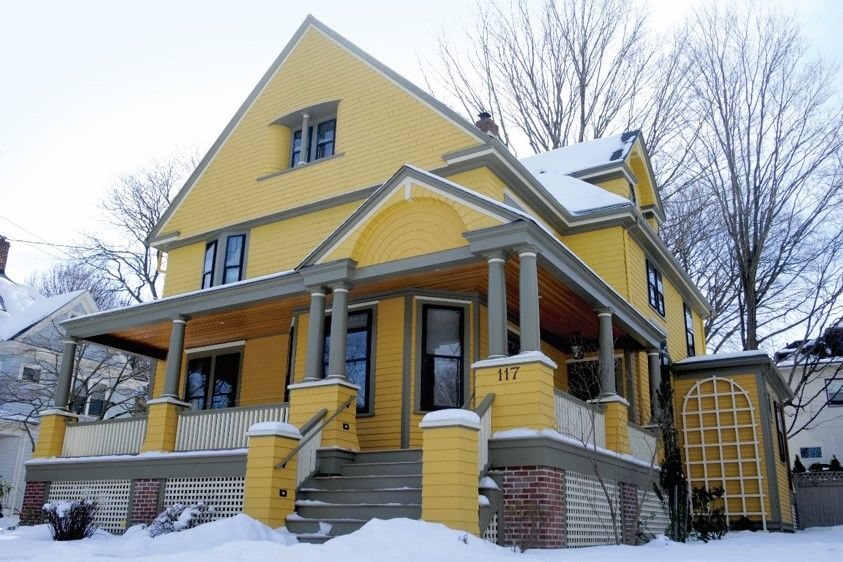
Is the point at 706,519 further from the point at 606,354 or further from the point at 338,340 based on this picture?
the point at 338,340

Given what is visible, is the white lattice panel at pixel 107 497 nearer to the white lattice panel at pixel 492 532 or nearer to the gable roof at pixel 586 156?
the white lattice panel at pixel 492 532

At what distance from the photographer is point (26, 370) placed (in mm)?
26844

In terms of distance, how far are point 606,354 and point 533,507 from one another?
12.7 ft

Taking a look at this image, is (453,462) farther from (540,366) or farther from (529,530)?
(540,366)

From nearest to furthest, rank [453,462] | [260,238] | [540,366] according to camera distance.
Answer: [453,462] < [540,366] < [260,238]

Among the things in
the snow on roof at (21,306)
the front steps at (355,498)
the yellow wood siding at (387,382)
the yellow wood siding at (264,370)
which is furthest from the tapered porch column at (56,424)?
the snow on roof at (21,306)

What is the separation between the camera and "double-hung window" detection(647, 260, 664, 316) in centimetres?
1714

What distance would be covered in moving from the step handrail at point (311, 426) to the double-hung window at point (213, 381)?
5.31m

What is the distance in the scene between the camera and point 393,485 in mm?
9578

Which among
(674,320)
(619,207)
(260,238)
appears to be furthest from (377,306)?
(674,320)

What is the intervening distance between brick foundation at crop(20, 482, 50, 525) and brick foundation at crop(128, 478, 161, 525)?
2.34 m

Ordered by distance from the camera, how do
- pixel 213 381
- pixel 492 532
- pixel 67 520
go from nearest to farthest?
1. pixel 492 532
2. pixel 67 520
3. pixel 213 381

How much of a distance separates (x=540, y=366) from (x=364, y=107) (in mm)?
8102

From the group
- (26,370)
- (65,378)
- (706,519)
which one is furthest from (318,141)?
(26,370)
